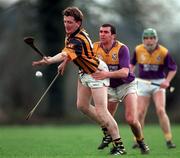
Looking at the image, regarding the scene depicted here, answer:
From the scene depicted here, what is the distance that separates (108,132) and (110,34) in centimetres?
162

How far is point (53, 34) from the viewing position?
33.0 m

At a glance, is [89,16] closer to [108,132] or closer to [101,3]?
[101,3]

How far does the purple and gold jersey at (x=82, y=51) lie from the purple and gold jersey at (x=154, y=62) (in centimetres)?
335

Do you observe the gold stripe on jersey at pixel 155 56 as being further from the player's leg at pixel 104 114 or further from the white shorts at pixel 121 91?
the player's leg at pixel 104 114

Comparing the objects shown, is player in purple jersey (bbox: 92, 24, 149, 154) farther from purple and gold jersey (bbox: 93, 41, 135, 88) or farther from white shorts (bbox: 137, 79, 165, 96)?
white shorts (bbox: 137, 79, 165, 96)

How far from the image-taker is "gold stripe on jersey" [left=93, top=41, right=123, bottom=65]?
13.5 metres

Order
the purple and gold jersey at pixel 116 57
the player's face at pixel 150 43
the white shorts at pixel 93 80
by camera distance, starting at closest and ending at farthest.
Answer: the white shorts at pixel 93 80 → the purple and gold jersey at pixel 116 57 → the player's face at pixel 150 43

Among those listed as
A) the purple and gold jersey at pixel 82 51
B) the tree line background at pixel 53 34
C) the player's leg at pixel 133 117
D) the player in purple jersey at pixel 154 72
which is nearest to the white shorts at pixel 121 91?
the player's leg at pixel 133 117

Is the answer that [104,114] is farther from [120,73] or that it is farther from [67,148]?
[67,148]

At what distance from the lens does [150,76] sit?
1634 centimetres

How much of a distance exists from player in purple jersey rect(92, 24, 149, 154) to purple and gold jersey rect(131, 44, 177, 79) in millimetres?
2413

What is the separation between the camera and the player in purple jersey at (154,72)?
637 inches

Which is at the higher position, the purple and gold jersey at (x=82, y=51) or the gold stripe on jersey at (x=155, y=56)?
the purple and gold jersey at (x=82, y=51)

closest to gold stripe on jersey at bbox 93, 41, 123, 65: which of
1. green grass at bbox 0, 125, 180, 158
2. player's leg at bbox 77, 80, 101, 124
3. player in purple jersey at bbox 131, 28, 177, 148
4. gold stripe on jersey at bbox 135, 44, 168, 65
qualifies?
player's leg at bbox 77, 80, 101, 124
